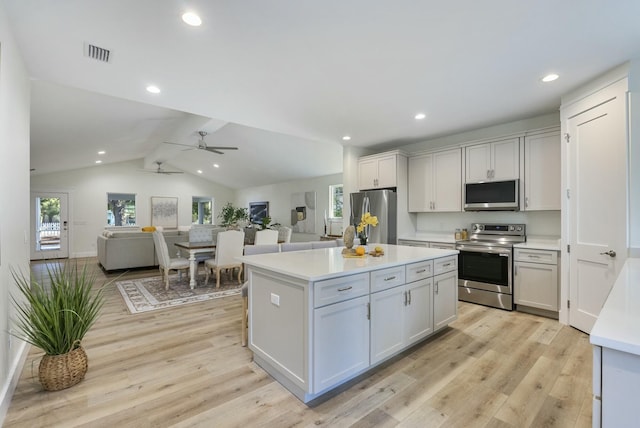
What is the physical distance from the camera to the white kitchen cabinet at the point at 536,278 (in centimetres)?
340

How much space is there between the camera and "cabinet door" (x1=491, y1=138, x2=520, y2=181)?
3.88m

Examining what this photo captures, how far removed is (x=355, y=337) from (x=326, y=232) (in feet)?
20.8

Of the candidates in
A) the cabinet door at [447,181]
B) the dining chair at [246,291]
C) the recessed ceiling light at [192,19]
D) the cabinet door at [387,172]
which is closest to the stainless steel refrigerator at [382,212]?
the cabinet door at [387,172]

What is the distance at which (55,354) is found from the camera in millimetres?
2043

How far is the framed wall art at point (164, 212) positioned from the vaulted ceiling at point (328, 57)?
20.5ft

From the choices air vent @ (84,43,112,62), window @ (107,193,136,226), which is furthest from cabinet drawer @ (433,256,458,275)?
window @ (107,193,136,226)

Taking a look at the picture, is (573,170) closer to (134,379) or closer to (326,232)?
(134,379)

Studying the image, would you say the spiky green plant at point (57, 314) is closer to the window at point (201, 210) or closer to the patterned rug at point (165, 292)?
the patterned rug at point (165, 292)

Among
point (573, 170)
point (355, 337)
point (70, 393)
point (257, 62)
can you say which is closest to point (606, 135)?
point (573, 170)

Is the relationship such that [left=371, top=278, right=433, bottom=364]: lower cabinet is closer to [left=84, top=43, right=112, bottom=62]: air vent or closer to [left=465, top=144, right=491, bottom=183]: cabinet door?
[left=465, top=144, right=491, bottom=183]: cabinet door

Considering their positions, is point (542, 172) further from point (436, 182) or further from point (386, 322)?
point (386, 322)

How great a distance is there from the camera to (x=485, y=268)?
3.88 meters

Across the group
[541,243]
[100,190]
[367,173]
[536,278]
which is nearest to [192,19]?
[367,173]

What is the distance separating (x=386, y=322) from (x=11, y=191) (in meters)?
2.91
